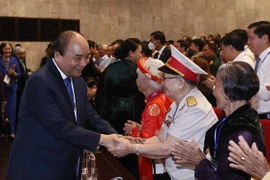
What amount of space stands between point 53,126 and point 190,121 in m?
0.86

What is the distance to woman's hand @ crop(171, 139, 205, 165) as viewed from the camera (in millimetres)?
2541

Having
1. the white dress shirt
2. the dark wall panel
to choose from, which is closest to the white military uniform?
the white dress shirt

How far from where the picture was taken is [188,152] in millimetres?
2549

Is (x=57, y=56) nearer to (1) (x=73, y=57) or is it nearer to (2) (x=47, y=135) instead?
(1) (x=73, y=57)

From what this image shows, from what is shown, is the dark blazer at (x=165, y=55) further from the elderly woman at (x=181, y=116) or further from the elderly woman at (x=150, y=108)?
the elderly woman at (x=181, y=116)

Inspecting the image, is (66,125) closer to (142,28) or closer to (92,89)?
(92,89)

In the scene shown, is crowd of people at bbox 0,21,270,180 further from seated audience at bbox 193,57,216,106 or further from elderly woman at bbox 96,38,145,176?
elderly woman at bbox 96,38,145,176

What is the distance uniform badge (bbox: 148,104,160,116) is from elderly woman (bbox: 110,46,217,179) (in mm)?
328

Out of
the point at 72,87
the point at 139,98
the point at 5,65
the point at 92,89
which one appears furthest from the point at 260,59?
the point at 5,65

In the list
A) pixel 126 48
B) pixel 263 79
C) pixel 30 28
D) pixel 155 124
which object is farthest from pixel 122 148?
pixel 30 28

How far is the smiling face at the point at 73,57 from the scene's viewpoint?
2.72 meters

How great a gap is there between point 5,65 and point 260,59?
4.72 metres

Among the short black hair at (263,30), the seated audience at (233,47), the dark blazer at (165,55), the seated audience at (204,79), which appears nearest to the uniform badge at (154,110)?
the seated audience at (204,79)

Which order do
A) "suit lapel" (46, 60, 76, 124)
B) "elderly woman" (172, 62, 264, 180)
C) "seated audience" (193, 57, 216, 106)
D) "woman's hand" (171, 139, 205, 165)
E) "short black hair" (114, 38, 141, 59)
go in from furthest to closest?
"short black hair" (114, 38, 141, 59)
"seated audience" (193, 57, 216, 106)
"suit lapel" (46, 60, 76, 124)
"woman's hand" (171, 139, 205, 165)
"elderly woman" (172, 62, 264, 180)
